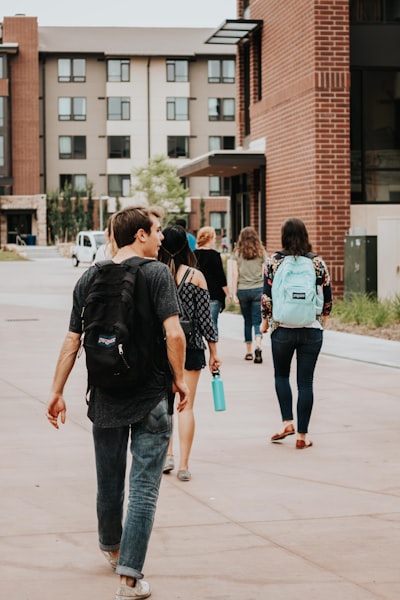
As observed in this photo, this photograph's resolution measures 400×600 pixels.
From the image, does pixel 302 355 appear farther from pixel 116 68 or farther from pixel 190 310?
pixel 116 68

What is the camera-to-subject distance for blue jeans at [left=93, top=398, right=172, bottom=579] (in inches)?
192

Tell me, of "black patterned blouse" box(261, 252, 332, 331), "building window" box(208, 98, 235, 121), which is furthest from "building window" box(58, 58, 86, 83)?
"black patterned blouse" box(261, 252, 332, 331)

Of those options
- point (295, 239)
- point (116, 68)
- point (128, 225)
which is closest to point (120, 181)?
point (116, 68)

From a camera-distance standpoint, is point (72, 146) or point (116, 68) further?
point (72, 146)

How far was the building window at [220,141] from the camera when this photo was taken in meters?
83.5

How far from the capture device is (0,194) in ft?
262

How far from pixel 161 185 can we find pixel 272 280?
68.8 metres

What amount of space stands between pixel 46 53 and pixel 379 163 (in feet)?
201

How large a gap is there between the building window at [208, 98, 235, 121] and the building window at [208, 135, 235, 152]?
4.49 feet

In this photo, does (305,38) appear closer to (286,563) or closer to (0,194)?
(286,563)

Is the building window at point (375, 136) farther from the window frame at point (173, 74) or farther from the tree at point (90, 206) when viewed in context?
the window frame at point (173, 74)

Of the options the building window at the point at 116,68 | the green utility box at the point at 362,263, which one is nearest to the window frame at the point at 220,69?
the building window at the point at 116,68

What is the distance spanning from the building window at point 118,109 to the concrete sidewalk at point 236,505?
2809 inches

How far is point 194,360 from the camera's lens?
771cm
